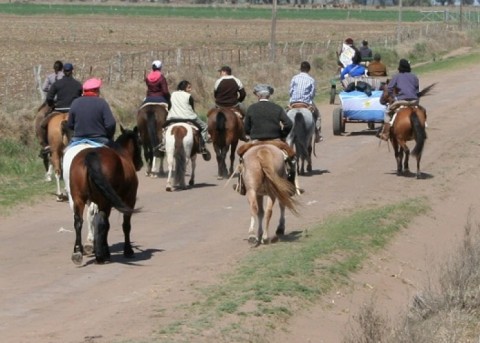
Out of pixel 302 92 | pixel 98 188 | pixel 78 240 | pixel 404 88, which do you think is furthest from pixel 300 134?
pixel 98 188

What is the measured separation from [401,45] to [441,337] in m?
51.4

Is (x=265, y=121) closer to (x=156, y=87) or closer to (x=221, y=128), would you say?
(x=221, y=128)

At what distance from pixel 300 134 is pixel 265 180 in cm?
678

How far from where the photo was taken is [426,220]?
20766mm

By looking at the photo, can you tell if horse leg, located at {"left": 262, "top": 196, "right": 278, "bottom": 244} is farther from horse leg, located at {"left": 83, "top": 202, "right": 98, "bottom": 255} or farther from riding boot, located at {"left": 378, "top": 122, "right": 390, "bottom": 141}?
riding boot, located at {"left": 378, "top": 122, "right": 390, "bottom": 141}

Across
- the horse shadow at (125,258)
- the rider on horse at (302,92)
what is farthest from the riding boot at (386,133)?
the horse shadow at (125,258)

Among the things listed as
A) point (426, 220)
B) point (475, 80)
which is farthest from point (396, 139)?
point (475, 80)

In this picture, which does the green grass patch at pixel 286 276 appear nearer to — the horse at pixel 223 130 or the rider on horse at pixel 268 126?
the rider on horse at pixel 268 126

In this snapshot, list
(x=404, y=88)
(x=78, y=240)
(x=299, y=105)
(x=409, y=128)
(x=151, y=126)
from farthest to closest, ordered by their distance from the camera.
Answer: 1. (x=404, y=88)
2. (x=409, y=128)
3. (x=151, y=126)
4. (x=299, y=105)
5. (x=78, y=240)

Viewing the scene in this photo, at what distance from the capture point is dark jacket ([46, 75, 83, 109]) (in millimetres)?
22031

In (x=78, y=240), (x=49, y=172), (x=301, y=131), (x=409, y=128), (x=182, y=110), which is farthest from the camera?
(x=409, y=128)

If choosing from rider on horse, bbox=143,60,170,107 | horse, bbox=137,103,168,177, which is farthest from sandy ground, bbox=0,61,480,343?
rider on horse, bbox=143,60,170,107

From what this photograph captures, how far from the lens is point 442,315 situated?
41.7 feet

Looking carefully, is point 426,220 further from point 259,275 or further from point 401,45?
point 401,45
